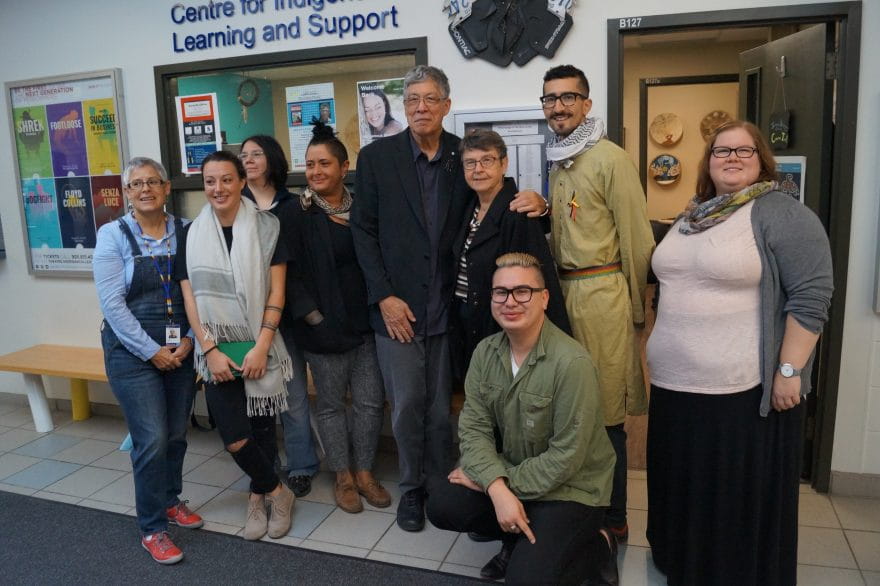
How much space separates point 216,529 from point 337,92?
A: 85.3 inches

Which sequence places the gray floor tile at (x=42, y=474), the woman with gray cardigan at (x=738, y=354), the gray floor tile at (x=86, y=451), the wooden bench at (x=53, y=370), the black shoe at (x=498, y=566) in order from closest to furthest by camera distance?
the woman with gray cardigan at (x=738, y=354) < the black shoe at (x=498, y=566) < the gray floor tile at (x=42, y=474) < the gray floor tile at (x=86, y=451) < the wooden bench at (x=53, y=370)

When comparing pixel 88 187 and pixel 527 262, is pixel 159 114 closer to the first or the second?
pixel 88 187

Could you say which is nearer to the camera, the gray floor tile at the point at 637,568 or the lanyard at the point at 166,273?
the gray floor tile at the point at 637,568

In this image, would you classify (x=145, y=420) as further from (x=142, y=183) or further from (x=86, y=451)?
(x=86, y=451)

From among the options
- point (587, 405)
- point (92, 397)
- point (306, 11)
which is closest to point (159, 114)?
point (306, 11)

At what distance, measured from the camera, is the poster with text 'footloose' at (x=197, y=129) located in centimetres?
371

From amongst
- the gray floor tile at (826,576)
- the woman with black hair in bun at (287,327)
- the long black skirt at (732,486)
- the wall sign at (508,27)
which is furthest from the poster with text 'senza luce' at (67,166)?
the gray floor tile at (826,576)

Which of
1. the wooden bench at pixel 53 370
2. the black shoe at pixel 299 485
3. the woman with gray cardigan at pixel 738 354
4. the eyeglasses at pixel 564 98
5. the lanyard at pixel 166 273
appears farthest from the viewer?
the wooden bench at pixel 53 370

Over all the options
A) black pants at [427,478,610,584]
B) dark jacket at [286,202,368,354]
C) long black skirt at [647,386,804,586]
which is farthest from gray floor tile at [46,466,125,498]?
long black skirt at [647,386,804,586]

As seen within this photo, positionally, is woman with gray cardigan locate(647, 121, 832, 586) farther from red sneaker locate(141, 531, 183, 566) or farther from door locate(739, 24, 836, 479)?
red sneaker locate(141, 531, 183, 566)

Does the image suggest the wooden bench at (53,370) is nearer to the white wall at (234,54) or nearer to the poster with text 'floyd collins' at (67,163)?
the white wall at (234,54)

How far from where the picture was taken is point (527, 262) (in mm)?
2049

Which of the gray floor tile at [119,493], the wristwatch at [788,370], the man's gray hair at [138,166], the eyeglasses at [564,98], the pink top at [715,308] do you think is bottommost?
the gray floor tile at [119,493]

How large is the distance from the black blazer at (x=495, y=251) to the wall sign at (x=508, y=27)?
2.84 ft
